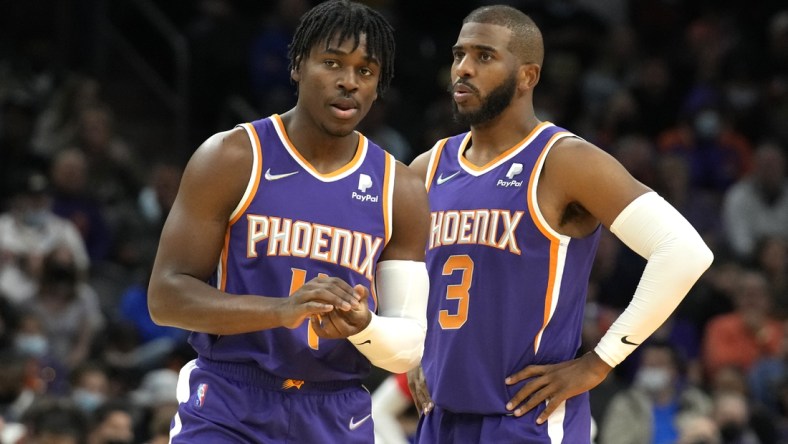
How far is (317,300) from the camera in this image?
458 centimetres

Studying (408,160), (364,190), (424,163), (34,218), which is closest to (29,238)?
(34,218)

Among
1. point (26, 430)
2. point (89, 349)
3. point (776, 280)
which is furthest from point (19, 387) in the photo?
point (776, 280)

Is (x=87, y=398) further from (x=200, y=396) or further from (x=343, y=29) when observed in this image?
(x=343, y=29)

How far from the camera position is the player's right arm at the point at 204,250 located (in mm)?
4785

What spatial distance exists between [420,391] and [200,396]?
138 centimetres

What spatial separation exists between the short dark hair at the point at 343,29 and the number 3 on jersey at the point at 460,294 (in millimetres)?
1026

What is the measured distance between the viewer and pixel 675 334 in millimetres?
13172

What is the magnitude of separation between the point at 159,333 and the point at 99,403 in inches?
105

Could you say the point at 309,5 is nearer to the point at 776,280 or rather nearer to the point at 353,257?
the point at 776,280

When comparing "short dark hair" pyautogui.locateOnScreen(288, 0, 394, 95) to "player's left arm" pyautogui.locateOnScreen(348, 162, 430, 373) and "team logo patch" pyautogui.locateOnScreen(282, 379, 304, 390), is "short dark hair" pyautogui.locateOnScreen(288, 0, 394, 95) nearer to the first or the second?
"player's left arm" pyautogui.locateOnScreen(348, 162, 430, 373)

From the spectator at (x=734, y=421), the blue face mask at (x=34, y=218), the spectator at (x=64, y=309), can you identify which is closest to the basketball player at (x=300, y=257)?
the spectator at (x=734, y=421)

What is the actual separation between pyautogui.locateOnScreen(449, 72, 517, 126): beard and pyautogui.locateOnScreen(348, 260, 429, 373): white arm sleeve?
3.40 ft

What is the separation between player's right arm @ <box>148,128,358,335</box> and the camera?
4.79m

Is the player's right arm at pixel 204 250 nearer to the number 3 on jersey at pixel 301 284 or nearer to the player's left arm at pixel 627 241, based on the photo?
the number 3 on jersey at pixel 301 284
